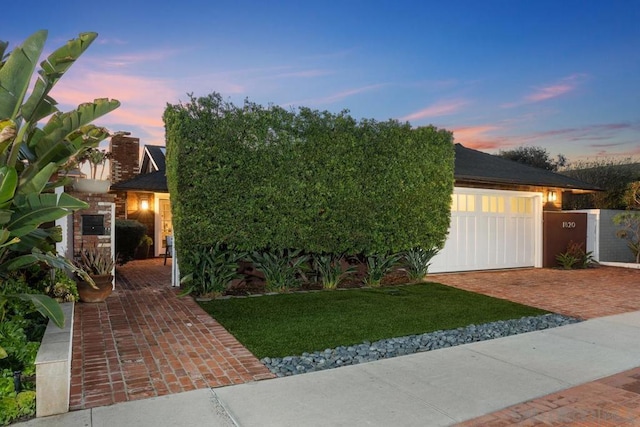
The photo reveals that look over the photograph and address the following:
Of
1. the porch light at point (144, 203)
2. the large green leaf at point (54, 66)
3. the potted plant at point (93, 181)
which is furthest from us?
the porch light at point (144, 203)

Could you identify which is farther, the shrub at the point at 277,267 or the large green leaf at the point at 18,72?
the shrub at the point at 277,267

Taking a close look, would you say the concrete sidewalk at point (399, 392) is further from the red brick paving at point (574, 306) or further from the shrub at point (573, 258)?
the shrub at point (573, 258)

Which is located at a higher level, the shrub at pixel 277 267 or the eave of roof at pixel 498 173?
the eave of roof at pixel 498 173

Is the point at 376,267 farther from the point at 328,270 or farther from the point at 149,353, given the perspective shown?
the point at 149,353

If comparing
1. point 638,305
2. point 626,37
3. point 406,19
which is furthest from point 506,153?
point 638,305

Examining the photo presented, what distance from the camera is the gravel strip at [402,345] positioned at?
14.9 feet

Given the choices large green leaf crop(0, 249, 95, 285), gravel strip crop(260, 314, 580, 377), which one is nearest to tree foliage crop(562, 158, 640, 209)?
gravel strip crop(260, 314, 580, 377)

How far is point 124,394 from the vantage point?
3.63m

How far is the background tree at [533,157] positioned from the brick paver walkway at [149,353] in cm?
2647

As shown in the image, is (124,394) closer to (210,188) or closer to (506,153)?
(210,188)

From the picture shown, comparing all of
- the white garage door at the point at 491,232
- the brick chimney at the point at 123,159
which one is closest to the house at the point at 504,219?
the white garage door at the point at 491,232

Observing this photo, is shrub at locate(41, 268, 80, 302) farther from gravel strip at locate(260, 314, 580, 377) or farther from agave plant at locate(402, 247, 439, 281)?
agave plant at locate(402, 247, 439, 281)

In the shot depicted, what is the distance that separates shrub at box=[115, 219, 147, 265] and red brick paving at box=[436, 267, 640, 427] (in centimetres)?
858

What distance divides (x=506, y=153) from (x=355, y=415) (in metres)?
29.1
